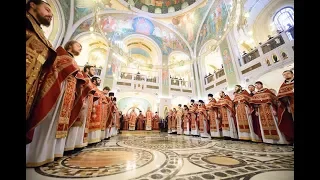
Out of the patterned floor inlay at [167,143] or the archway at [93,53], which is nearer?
the patterned floor inlay at [167,143]

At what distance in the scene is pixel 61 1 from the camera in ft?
35.1

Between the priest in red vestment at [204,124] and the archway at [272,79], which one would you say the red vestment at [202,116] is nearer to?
the priest in red vestment at [204,124]

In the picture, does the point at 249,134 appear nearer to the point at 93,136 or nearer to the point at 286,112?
the point at 286,112

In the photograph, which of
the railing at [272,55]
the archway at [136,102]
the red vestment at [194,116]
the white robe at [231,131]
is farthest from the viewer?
the archway at [136,102]

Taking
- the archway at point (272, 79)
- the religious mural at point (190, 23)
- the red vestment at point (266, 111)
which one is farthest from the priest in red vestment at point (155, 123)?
the religious mural at point (190, 23)

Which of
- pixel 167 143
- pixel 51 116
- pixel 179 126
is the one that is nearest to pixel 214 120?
pixel 167 143

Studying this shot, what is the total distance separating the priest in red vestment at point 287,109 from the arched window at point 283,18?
10.5 metres

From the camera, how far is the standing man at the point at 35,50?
1.31 meters

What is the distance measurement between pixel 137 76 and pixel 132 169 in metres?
14.9

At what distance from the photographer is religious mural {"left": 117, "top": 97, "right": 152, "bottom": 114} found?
1803cm

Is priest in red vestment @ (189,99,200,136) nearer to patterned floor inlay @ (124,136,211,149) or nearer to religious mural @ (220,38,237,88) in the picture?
patterned floor inlay @ (124,136,211,149)
